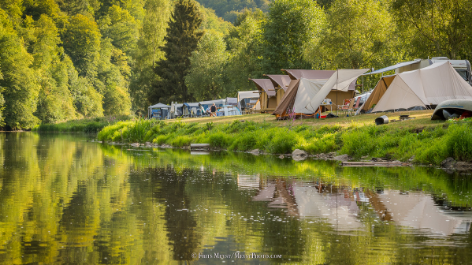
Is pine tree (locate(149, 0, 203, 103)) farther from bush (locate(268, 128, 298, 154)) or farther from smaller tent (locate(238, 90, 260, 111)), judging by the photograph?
bush (locate(268, 128, 298, 154))

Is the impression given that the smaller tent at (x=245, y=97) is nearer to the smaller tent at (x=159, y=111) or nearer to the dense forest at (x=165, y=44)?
the dense forest at (x=165, y=44)

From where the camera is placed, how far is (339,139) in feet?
67.7

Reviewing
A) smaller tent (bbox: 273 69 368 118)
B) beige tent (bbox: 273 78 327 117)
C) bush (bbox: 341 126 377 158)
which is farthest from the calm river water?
beige tent (bbox: 273 78 327 117)

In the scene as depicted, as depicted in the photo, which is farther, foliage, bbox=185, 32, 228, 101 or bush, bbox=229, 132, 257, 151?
foliage, bbox=185, 32, 228, 101

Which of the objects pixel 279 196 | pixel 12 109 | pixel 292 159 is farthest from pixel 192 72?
pixel 279 196

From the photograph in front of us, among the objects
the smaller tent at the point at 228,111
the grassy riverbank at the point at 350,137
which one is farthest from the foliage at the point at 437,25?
the smaller tent at the point at 228,111

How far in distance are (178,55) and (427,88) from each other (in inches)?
1850

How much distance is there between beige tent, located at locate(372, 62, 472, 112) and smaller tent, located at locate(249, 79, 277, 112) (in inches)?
704

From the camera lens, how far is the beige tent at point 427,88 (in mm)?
24234

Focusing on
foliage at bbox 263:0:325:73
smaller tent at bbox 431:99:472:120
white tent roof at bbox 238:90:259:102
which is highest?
foliage at bbox 263:0:325:73

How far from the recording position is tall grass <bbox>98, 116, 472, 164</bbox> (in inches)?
627

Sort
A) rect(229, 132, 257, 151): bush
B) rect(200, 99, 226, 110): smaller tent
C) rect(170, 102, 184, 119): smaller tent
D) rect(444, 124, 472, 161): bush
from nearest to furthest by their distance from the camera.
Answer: rect(444, 124, 472, 161): bush < rect(229, 132, 257, 151): bush < rect(200, 99, 226, 110): smaller tent < rect(170, 102, 184, 119): smaller tent

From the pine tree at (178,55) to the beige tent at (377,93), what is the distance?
4249cm

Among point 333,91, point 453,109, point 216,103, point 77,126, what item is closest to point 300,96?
point 333,91
